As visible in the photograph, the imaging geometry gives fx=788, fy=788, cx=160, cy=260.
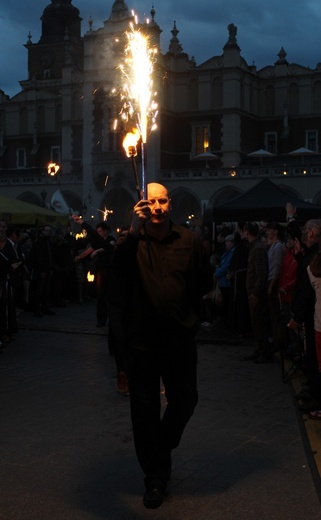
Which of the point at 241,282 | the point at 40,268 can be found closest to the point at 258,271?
the point at 241,282

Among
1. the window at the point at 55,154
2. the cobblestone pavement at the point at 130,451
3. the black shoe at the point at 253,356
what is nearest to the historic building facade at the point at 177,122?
the window at the point at 55,154

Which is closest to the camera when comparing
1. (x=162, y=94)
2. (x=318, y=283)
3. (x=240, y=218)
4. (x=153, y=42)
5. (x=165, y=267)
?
(x=165, y=267)

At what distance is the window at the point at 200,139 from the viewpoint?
55.5 metres

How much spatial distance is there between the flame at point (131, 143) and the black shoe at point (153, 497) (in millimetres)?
2222

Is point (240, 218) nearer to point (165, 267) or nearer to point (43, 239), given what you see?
point (43, 239)

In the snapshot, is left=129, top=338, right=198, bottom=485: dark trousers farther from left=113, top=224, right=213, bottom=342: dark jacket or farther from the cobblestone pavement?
the cobblestone pavement

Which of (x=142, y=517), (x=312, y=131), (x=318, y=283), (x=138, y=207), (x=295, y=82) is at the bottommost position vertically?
(x=142, y=517)

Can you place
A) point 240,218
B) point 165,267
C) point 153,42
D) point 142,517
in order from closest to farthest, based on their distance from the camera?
point 142,517 < point 165,267 < point 240,218 < point 153,42

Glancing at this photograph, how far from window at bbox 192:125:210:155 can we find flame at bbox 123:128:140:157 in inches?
1983

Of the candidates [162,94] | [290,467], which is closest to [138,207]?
[290,467]

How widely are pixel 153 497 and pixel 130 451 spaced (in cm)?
131

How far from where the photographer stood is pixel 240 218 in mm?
16422

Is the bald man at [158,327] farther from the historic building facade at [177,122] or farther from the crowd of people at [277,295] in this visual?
the historic building facade at [177,122]

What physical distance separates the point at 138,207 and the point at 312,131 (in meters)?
53.6
